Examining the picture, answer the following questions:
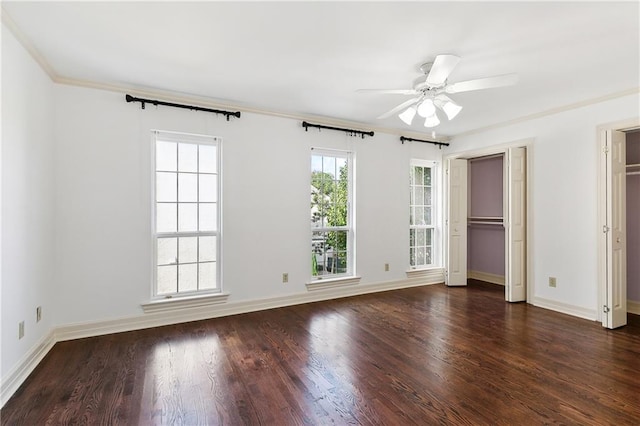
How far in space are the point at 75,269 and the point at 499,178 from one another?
6184 mm

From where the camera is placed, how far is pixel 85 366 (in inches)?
101

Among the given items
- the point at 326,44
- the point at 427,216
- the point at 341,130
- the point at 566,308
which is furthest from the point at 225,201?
the point at 566,308

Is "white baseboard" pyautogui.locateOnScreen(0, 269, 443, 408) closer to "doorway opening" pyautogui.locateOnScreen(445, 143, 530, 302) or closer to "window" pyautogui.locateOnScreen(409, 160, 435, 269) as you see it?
"window" pyautogui.locateOnScreen(409, 160, 435, 269)

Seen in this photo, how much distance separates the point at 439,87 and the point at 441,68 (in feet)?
1.65

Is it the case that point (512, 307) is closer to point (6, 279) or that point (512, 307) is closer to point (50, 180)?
point (6, 279)

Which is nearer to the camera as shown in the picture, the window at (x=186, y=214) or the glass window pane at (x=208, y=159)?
the window at (x=186, y=214)

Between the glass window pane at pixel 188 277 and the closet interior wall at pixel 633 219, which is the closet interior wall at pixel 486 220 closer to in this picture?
the closet interior wall at pixel 633 219

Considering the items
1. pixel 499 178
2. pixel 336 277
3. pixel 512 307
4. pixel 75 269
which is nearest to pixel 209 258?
pixel 75 269

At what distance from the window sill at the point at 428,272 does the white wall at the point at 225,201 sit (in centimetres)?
17

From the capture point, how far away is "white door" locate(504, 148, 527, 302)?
14.5 ft

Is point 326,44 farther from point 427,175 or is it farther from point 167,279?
point 427,175

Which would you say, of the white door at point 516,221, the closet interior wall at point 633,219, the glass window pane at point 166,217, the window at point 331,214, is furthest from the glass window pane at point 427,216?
the glass window pane at point 166,217

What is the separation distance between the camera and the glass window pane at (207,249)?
3.82 meters

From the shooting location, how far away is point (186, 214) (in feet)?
12.3
